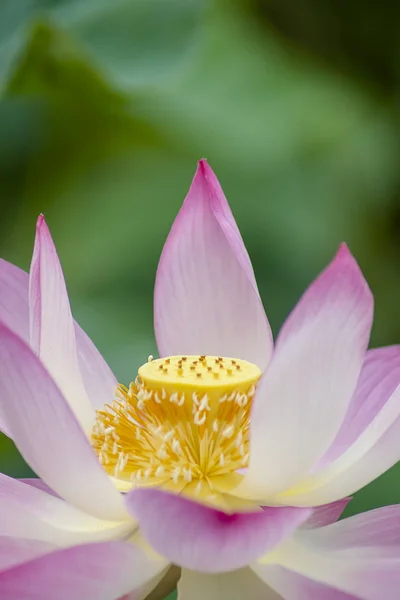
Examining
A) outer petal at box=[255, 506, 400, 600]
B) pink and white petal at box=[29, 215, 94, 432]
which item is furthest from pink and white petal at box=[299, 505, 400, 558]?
pink and white petal at box=[29, 215, 94, 432]

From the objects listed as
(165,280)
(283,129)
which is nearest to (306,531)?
(165,280)

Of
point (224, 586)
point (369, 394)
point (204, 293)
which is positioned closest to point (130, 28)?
point (204, 293)

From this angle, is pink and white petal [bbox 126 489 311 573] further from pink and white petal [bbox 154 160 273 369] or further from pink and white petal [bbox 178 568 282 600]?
pink and white petal [bbox 154 160 273 369]

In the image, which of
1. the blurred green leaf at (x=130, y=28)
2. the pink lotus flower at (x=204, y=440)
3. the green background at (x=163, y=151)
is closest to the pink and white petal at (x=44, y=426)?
the pink lotus flower at (x=204, y=440)

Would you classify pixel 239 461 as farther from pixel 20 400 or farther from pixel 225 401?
pixel 20 400

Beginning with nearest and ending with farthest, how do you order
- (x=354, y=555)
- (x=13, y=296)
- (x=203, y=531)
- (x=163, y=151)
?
(x=203, y=531), (x=354, y=555), (x=13, y=296), (x=163, y=151)

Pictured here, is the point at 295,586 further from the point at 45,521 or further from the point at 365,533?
the point at 45,521
